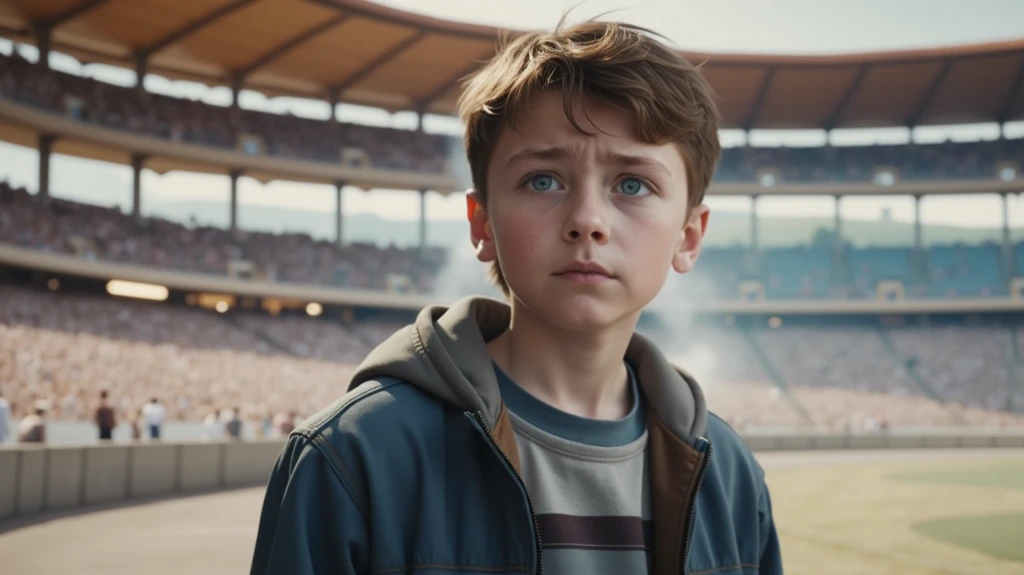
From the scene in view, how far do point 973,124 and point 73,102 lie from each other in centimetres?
4298

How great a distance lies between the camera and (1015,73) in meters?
42.0

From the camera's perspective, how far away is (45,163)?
33188mm

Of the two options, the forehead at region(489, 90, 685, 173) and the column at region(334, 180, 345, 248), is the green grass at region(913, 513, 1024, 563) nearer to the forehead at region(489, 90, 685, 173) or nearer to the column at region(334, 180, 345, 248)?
the forehead at region(489, 90, 685, 173)

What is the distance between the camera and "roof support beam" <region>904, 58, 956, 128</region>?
41562 millimetres

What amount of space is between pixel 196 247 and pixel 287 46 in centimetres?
913

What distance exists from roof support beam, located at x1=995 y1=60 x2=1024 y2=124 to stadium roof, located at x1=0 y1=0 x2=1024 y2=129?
0.05 meters

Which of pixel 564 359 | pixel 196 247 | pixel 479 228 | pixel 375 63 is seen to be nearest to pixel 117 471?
pixel 479 228

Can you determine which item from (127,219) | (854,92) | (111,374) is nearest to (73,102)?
(127,219)

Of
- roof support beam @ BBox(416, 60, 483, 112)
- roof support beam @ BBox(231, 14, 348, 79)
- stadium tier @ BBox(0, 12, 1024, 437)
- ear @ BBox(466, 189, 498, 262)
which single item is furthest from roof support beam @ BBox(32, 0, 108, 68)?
ear @ BBox(466, 189, 498, 262)

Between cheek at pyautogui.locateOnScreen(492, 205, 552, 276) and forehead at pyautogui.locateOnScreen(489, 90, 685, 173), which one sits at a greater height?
forehead at pyautogui.locateOnScreen(489, 90, 685, 173)

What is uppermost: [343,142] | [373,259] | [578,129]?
[343,142]

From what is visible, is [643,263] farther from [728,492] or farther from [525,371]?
[728,492]

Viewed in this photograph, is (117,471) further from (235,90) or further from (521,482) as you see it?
(235,90)

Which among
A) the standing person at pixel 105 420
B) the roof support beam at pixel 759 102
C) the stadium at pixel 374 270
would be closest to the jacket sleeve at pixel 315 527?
the stadium at pixel 374 270
